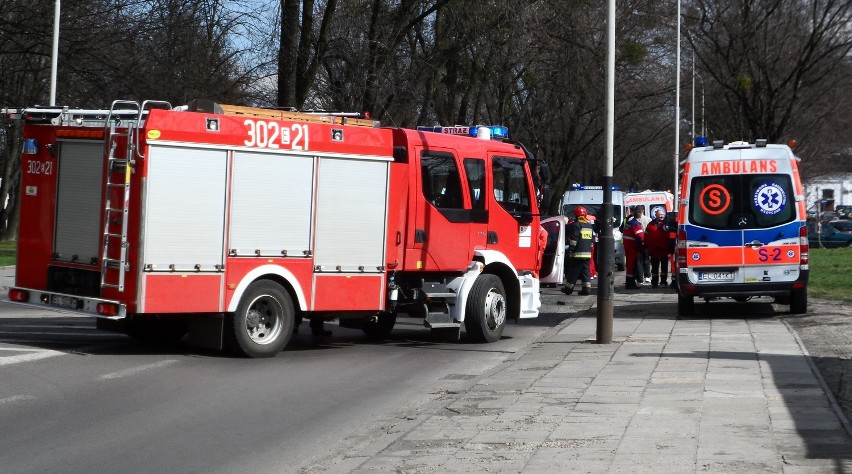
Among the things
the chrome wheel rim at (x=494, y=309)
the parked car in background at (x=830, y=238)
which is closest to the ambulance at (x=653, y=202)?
the parked car in background at (x=830, y=238)

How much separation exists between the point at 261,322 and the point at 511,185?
4.42 m

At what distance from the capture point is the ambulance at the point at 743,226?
18.2 m

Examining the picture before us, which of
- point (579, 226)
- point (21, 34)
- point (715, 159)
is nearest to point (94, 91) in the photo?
point (21, 34)

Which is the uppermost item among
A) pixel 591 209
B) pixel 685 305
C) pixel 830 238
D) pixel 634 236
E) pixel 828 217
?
pixel 828 217

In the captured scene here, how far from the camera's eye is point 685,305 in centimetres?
1898

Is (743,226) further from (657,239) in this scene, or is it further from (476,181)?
(657,239)

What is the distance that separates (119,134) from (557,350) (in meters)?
5.70

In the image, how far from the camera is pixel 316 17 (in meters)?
28.9

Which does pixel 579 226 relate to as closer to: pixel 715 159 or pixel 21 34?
pixel 715 159

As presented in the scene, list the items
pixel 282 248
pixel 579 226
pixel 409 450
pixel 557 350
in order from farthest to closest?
1. pixel 579 226
2. pixel 557 350
3. pixel 282 248
4. pixel 409 450

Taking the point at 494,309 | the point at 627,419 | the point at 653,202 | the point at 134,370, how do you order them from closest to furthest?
1. the point at 627,419
2. the point at 134,370
3. the point at 494,309
4. the point at 653,202

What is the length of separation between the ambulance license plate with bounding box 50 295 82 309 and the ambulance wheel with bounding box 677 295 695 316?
1007 cm

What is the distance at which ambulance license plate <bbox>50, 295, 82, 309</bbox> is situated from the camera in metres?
12.5

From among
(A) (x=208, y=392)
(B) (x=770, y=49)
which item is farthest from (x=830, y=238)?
(A) (x=208, y=392)
